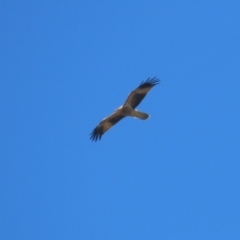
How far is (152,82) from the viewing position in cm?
3164

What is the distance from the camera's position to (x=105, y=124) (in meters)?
32.8

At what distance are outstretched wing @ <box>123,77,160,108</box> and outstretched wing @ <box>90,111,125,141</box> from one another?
0.71 meters

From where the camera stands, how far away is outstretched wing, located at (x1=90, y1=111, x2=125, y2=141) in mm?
32344

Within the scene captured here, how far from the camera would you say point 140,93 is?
31.5 m

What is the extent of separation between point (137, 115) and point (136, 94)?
671 millimetres

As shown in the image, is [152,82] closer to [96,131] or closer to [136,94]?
[136,94]

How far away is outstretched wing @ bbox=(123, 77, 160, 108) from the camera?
31.5 m

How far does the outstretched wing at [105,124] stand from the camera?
106ft

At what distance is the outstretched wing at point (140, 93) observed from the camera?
31500mm

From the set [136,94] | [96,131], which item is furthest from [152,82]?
[96,131]

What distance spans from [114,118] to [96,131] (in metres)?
0.93

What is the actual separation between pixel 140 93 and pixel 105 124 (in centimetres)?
191

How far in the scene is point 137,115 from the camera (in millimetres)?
31719

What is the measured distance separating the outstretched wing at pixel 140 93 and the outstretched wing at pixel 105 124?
2.34 ft
